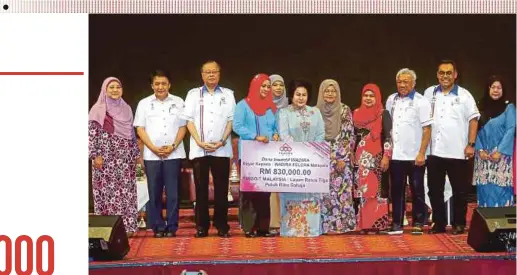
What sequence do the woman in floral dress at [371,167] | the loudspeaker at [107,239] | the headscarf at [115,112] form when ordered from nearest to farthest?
the loudspeaker at [107,239], the headscarf at [115,112], the woman in floral dress at [371,167]

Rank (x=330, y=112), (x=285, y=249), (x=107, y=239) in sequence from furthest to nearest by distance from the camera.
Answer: (x=330, y=112) → (x=285, y=249) → (x=107, y=239)

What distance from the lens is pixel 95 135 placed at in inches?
159

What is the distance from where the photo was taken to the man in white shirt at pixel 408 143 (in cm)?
407

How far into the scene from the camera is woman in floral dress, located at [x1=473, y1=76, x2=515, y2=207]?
13.4ft

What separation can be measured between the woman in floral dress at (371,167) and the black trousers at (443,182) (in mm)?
218

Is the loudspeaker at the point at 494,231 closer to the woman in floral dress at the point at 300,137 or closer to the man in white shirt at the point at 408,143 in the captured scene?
the man in white shirt at the point at 408,143

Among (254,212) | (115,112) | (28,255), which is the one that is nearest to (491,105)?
(254,212)

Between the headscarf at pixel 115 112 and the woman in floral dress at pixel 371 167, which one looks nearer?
the headscarf at pixel 115 112

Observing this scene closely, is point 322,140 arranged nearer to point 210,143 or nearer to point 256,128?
point 256,128

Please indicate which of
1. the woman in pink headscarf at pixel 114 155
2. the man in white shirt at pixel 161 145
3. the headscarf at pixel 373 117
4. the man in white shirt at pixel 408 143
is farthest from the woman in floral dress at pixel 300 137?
the woman in pink headscarf at pixel 114 155

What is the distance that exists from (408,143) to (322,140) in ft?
1.33

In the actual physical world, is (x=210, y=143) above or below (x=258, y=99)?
below

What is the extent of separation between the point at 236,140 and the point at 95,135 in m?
0.64

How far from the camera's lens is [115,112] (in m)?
4.04
